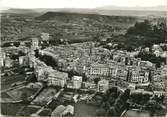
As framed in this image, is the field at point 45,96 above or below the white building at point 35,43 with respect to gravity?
below

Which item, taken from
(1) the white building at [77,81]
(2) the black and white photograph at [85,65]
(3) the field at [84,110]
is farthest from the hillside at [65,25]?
(3) the field at [84,110]

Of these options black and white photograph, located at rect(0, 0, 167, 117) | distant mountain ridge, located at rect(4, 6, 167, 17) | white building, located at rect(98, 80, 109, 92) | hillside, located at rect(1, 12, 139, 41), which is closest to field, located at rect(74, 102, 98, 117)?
black and white photograph, located at rect(0, 0, 167, 117)

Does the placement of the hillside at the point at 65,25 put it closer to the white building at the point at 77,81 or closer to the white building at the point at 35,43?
→ the white building at the point at 35,43

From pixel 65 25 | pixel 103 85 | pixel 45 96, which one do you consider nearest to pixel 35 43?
pixel 65 25

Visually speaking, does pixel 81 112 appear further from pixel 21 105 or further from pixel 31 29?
pixel 31 29

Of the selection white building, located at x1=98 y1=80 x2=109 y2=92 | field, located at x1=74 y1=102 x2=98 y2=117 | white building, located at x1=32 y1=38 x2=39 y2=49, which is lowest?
field, located at x1=74 y1=102 x2=98 y2=117

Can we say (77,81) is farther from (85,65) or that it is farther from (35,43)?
(35,43)

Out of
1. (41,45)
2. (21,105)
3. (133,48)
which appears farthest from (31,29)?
(133,48)

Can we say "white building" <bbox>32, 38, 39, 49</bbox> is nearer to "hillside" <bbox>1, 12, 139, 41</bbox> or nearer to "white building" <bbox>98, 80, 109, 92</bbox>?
"hillside" <bbox>1, 12, 139, 41</bbox>
